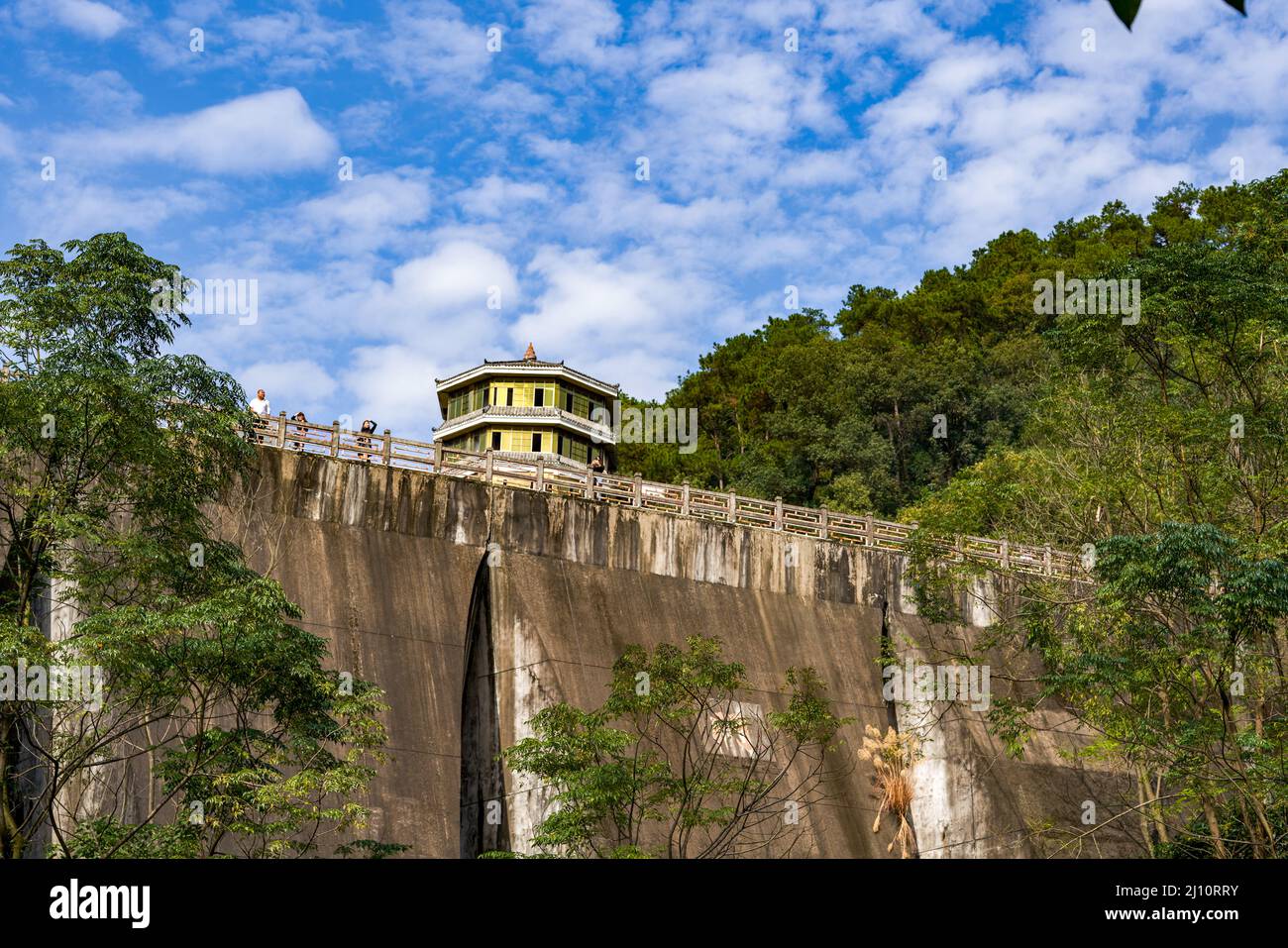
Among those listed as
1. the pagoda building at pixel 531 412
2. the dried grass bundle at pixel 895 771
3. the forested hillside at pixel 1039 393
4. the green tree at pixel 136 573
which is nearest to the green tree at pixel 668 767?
the dried grass bundle at pixel 895 771

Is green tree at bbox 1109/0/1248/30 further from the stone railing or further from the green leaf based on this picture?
the stone railing

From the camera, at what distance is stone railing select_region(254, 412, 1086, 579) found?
25703 mm

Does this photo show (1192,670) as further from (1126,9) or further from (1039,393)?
(1039,393)

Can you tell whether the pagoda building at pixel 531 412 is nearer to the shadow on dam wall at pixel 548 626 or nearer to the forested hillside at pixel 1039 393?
the forested hillside at pixel 1039 393

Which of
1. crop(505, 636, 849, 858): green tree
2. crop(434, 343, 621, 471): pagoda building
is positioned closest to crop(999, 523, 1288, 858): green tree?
crop(505, 636, 849, 858): green tree

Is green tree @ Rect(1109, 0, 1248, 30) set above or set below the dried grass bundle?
above

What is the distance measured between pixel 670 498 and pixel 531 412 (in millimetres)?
27849

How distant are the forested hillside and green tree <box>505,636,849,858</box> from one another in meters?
7.31

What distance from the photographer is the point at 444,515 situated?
26.6m

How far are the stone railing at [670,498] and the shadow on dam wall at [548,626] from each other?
38cm

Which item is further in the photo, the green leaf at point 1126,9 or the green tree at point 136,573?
the green tree at point 136,573

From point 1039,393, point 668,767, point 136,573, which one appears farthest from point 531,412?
point 136,573

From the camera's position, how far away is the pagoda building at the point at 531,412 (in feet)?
187
